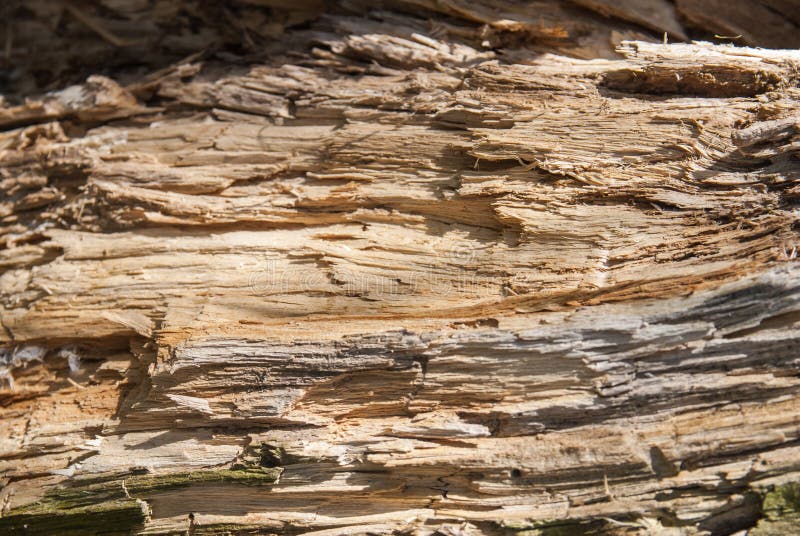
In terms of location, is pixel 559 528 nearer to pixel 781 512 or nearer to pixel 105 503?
pixel 781 512

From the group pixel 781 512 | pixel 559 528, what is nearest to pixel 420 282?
pixel 559 528

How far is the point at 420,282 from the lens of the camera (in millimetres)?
3795

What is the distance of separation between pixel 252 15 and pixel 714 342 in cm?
381

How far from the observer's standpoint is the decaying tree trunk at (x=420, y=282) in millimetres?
3252

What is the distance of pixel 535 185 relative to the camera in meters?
3.83

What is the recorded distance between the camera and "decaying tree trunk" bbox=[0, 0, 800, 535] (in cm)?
325

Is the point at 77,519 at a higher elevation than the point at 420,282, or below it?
below

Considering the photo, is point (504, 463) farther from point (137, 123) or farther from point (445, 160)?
point (137, 123)

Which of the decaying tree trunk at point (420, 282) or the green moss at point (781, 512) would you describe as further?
the decaying tree trunk at point (420, 282)

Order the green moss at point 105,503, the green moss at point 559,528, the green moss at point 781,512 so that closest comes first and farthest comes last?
1. the green moss at point 781,512
2. the green moss at point 559,528
3. the green moss at point 105,503

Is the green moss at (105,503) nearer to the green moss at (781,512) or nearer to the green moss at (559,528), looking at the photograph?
the green moss at (559,528)

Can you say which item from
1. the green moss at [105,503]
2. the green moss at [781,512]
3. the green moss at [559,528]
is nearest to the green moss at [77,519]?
the green moss at [105,503]

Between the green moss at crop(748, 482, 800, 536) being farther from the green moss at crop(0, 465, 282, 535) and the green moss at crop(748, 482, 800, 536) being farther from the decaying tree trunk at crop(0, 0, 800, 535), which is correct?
the green moss at crop(0, 465, 282, 535)

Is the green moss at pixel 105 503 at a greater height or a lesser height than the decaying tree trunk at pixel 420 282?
lesser
